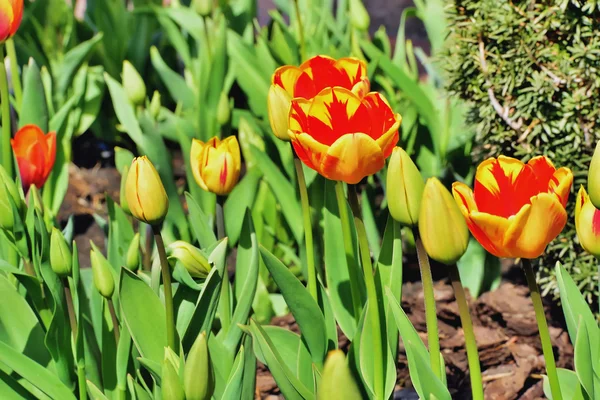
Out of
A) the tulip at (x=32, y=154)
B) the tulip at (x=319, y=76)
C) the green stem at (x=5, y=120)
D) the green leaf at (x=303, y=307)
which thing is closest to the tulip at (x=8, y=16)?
the green stem at (x=5, y=120)

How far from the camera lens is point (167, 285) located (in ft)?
4.03

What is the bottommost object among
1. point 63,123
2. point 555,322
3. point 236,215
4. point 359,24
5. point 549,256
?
point 555,322

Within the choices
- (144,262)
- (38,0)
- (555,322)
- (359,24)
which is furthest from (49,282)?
(38,0)

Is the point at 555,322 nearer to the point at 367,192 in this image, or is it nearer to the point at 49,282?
the point at 367,192

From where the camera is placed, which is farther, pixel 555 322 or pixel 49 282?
pixel 555 322

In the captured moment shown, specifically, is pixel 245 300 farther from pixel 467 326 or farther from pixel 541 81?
pixel 541 81

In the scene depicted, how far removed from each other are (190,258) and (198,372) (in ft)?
0.95

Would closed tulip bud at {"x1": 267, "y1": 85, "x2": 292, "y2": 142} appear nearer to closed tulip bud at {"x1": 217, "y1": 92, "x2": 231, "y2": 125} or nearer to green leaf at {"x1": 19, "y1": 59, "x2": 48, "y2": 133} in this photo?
closed tulip bud at {"x1": 217, "y1": 92, "x2": 231, "y2": 125}

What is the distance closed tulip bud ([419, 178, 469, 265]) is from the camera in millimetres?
988

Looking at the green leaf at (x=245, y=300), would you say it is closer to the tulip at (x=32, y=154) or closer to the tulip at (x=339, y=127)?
the tulip at (x=339, y=127)

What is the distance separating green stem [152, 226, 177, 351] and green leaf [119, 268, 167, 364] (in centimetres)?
6

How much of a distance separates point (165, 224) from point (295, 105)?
112cm

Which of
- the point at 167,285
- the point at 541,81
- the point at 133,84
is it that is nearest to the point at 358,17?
the point at 133,84

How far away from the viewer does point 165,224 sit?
221 centimetres
